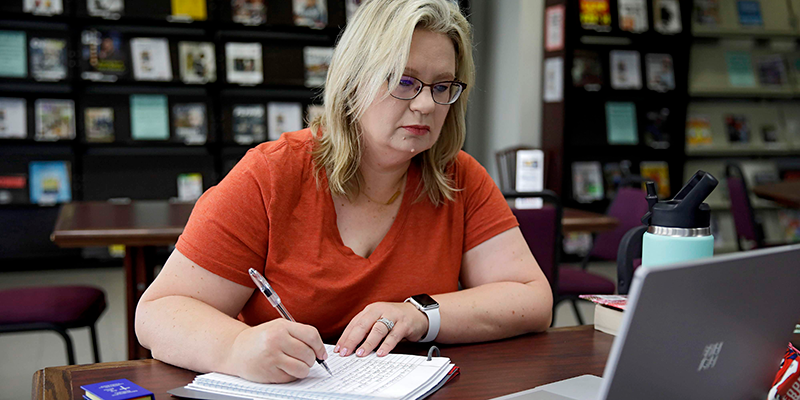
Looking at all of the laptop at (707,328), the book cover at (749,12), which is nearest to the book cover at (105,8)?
the laptop at (707,328)

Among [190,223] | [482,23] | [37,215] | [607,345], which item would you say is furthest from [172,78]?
[607,345]

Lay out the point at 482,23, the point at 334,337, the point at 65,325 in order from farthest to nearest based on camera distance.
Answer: the point at 482,23, the point at 65,325, the point at 334,337

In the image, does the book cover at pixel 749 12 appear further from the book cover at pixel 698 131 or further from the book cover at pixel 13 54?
the book cover at pixel 13 54

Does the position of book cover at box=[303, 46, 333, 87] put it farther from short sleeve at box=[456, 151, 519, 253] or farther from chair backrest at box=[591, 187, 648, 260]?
short sleeve at box=[456, 151, 519, 253]

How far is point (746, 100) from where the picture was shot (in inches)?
A: 214

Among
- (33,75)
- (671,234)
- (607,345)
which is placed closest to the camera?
(671,234)

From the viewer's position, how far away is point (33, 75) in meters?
4.30

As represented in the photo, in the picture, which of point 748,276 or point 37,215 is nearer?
point 748,276

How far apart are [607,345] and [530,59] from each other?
13.1ft

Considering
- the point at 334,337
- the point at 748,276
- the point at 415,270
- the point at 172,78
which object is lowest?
the point at 334,337

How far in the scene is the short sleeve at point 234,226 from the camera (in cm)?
108

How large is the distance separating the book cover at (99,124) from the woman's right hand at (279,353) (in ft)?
13.4

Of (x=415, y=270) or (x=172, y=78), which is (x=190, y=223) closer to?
(x=415, y=270)

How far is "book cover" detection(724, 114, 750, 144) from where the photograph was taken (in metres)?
5.29
